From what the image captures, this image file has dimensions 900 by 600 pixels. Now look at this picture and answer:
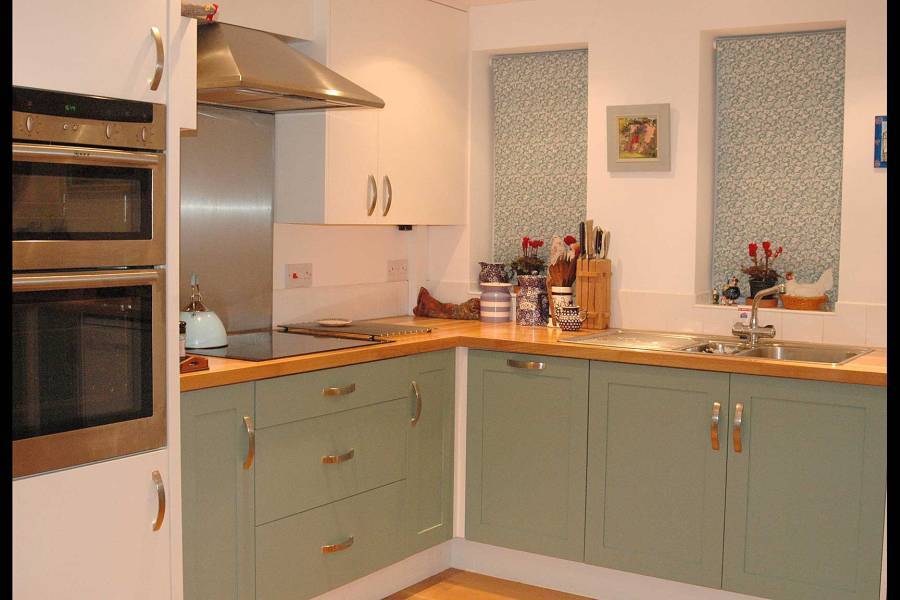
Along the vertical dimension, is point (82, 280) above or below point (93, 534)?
above

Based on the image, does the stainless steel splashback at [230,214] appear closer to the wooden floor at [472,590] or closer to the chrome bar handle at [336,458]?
the chrome bar handle at [336,458]

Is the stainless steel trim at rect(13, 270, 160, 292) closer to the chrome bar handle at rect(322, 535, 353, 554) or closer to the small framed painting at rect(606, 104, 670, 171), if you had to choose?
the chrome bar handle at rect(322, 535, 353, 554)

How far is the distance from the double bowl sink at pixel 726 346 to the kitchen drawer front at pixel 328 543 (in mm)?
892

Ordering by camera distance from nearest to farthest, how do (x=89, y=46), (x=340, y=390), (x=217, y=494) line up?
(x=89, y=46)
(x=217, y=494)
(x=340, y=390)

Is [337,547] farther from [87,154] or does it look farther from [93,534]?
[87,154]

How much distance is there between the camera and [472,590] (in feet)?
12.2

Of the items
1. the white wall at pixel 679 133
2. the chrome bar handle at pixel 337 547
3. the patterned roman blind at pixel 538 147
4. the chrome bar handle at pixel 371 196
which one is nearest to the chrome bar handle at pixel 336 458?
the chrome bar handle at pixel 337 547

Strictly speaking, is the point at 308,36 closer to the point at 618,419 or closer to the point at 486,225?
the point at 486,225

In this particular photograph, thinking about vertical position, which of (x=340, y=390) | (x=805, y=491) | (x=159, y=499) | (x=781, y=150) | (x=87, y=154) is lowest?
(x=805, y=491)

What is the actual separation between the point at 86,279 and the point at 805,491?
7.19 feet

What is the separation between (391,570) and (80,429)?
1.71 meters

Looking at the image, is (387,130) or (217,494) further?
(387,130)

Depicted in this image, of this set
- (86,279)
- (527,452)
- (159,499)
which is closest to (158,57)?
(86,279)

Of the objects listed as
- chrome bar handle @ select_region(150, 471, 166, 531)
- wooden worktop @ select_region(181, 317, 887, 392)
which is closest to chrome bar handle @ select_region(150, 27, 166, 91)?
wooden worktop @ select_region(181, 317, 887, 392)
